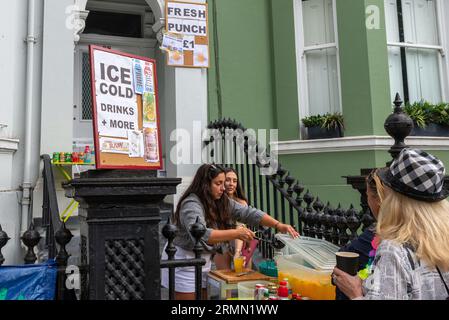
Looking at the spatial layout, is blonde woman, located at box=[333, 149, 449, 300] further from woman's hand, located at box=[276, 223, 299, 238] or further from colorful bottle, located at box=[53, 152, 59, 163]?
colorful bottle, located at box=[53, 152, 59, 163]

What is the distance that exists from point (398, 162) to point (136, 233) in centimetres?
152

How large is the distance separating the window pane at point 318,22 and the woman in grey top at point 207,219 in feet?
14.7

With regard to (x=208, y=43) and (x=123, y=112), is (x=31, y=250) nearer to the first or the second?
(x=123, y=112)

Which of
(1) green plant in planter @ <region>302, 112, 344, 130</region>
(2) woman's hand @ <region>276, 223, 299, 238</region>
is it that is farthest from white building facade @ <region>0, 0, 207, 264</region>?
(2) woman's hand @ <region>276, 223, 299, 238</region>

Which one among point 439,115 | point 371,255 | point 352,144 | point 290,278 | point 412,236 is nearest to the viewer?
point 412,236

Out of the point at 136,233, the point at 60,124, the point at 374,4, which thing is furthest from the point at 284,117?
the point at 136,233

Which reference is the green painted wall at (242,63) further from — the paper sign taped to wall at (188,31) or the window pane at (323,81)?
the window pane at (323,81)

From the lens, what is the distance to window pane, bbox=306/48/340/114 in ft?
23.3

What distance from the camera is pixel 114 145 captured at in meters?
2.35

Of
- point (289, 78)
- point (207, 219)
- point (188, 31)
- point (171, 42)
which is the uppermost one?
point (188, 31)

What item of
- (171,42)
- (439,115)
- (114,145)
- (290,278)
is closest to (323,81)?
(439,115)

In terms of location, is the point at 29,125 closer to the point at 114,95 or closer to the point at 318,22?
the point at 114,95

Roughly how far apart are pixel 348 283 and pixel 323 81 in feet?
18.8

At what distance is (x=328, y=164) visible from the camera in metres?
6.62
